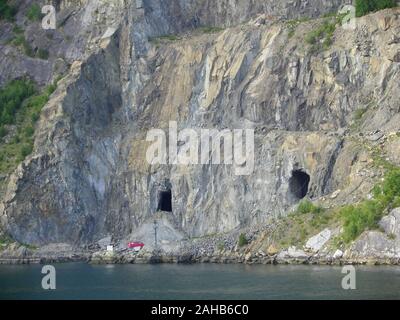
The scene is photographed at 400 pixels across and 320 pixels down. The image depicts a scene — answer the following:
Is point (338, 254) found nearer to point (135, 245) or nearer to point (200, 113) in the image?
point (135, 245)

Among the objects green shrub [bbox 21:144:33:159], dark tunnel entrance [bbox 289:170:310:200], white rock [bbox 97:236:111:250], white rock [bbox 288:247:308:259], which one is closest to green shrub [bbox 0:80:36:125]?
green shrub [bbox 21:144:33:159]

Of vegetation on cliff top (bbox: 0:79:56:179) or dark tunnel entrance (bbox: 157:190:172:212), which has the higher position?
vegetation on cliff top (bbox: 0:79:56:179)

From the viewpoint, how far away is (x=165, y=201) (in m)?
128

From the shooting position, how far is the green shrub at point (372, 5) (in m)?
122

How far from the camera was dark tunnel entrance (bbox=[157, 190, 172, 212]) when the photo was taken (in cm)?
12675

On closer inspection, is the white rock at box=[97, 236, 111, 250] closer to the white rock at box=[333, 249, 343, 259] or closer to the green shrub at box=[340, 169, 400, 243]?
the green shrub at box=[340, 169, 400, 243]

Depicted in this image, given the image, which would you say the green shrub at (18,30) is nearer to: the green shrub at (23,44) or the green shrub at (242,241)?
the green shrub at (23,44)
